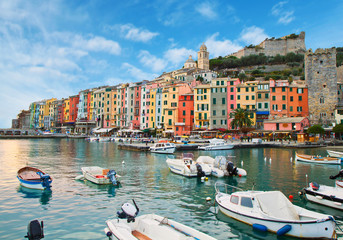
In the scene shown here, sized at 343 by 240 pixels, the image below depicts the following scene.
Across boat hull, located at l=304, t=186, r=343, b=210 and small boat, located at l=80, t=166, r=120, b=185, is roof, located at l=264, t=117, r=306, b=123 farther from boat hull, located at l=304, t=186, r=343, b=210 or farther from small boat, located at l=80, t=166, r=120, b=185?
small boat, located at l=80, t=166, r=120, b=185

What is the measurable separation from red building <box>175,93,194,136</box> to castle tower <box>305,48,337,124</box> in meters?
29.9

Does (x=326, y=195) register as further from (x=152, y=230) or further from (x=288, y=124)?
(x=288, y=124)

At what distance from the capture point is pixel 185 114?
7281 centimetres

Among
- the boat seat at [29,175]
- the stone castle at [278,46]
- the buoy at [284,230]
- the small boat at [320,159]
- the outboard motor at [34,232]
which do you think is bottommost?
the buoy at [284,230]

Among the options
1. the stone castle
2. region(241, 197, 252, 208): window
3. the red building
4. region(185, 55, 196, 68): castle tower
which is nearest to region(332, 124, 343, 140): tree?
the red building

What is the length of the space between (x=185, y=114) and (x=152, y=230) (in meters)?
64.3

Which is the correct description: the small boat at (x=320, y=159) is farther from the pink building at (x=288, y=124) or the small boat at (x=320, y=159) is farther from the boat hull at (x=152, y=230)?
the pink building at (x=288, y=124)

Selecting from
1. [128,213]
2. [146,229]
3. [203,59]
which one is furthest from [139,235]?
[203,59]

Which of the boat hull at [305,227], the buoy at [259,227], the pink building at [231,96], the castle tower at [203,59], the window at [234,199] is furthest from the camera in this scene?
the castle tower at [203,59]

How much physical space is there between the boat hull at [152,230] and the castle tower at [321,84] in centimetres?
6370

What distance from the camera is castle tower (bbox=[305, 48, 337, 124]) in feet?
207

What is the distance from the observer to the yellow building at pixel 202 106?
6912 centimetres

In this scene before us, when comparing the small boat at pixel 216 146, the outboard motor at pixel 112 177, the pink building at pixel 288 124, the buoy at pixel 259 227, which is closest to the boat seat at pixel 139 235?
the buoy at pixel 259 227

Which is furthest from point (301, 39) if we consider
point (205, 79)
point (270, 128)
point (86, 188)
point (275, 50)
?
point (86, 188)
